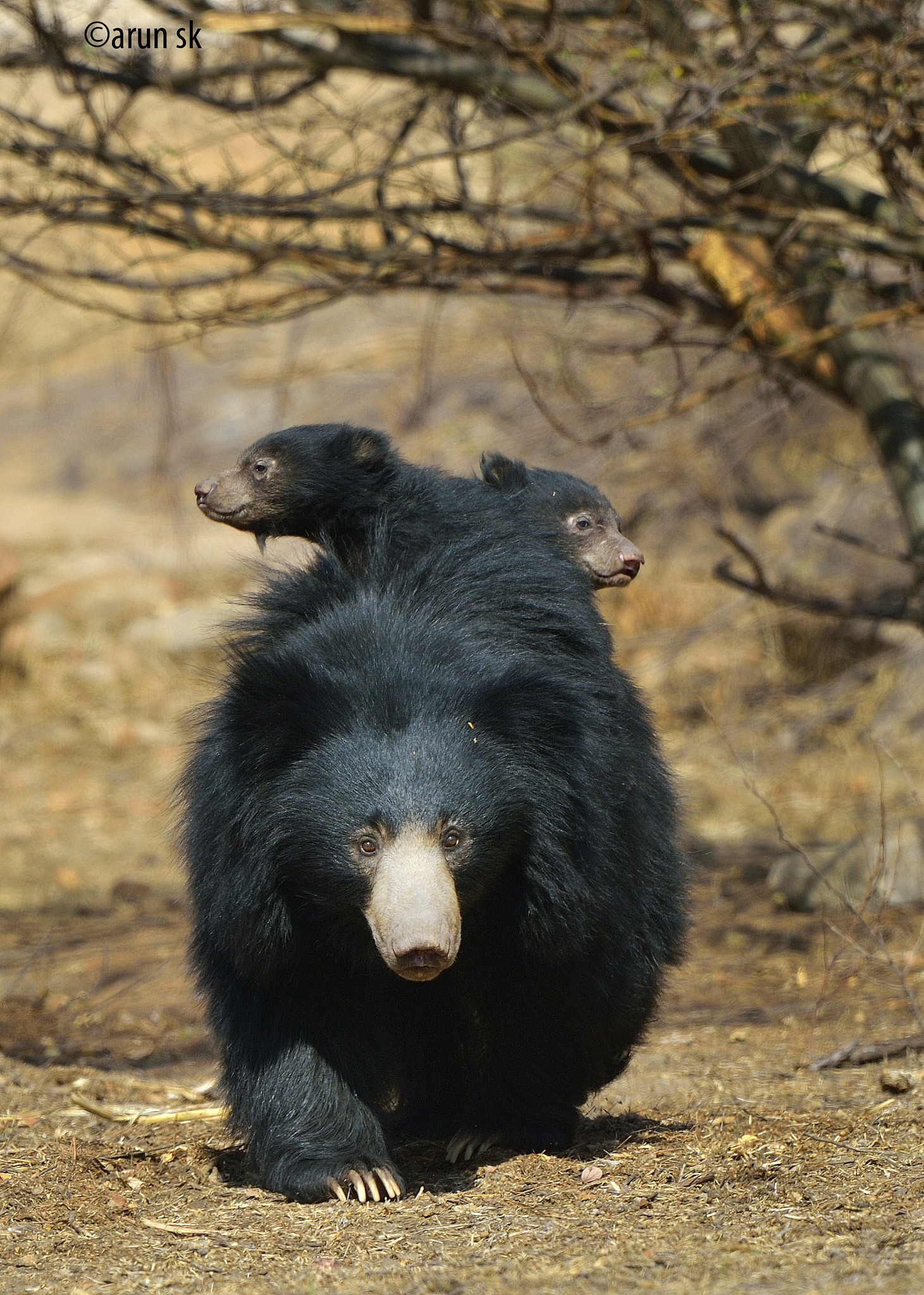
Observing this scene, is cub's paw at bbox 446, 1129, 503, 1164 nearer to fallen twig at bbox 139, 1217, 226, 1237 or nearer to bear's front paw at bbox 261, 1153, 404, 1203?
bear's front paw at bbox 261, 1153, 404, 1203

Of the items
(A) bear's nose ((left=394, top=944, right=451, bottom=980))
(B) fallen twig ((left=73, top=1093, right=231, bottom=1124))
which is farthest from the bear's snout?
(B) fallen twig ((left=73, top=1093, right=231, bottom=1124))

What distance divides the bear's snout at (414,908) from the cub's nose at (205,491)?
149 cm

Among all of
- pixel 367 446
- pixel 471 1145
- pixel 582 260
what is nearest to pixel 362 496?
pixel 367 446

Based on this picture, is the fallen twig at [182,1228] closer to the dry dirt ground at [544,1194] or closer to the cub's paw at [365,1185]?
the dry dirt ground at [544,1194]

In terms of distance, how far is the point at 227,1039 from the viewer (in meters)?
3.17

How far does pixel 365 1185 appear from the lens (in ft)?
9.67

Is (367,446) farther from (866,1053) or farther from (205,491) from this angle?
(866,1053)

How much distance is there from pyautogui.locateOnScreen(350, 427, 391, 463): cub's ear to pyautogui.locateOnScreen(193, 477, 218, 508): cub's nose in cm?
44

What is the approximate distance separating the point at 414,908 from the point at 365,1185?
73 centimetres

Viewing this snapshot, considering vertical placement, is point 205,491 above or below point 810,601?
above

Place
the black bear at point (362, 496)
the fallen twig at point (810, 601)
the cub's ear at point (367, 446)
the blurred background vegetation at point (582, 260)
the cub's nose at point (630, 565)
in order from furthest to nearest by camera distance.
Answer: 1. the fallen twig at point (810, 601)
2. the blurred background vegetation at point (582, 260)
3. the cub's nose at point (630, 565)
4. the cub's ear at point (367, 446)
5. the black bear at point (362, 496)

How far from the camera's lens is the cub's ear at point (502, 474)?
3650 mm
